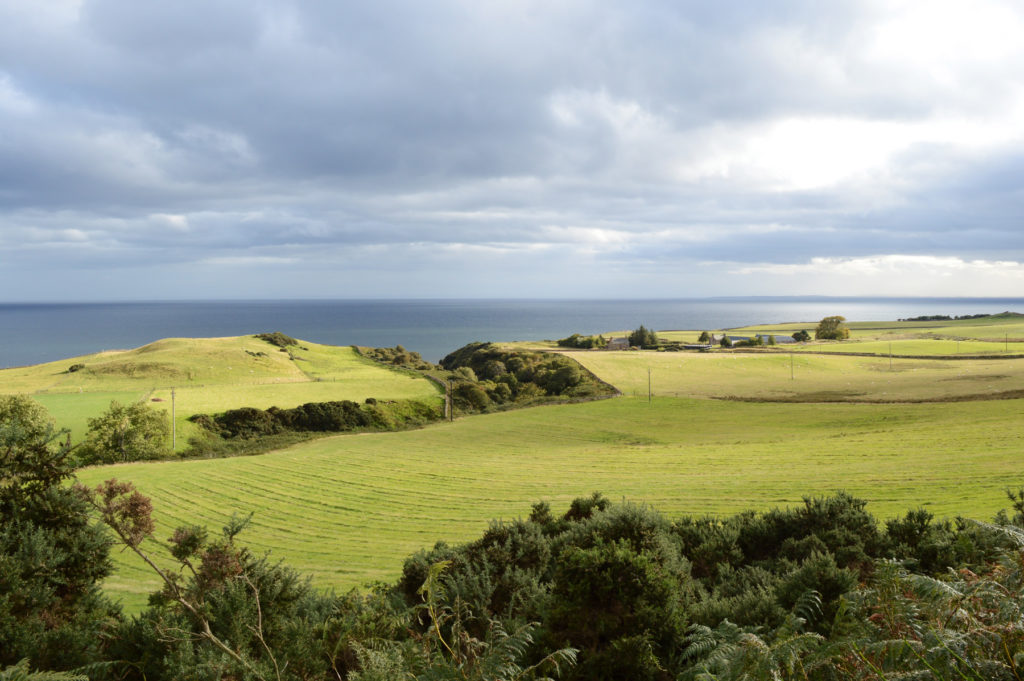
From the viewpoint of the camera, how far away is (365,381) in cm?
6906

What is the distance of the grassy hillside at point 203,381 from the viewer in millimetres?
51406

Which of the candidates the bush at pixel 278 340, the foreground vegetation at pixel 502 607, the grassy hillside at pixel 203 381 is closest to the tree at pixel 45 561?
the foreground vegetation at pixel 502 607

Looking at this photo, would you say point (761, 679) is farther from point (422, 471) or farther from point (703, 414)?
point (703, 414)

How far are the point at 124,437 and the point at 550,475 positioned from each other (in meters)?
29.3

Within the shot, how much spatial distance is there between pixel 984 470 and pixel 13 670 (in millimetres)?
24712

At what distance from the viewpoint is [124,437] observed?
38.1 metres

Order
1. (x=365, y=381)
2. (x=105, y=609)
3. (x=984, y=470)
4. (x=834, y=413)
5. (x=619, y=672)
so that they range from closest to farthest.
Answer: (x=619, y=672) < (x=105, y=609) < (x=984, y=470) < (x=834, y=413) < (x=365, y=381)

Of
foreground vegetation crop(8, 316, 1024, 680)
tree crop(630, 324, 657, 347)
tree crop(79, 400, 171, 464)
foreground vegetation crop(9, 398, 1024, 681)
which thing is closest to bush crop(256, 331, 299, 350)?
foreground vegetation crop(8, 316, 1024, 680)

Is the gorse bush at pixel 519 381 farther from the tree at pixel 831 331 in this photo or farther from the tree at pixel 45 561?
the tree at pixel 831 331

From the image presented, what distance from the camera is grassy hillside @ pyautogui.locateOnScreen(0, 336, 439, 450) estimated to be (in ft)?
169

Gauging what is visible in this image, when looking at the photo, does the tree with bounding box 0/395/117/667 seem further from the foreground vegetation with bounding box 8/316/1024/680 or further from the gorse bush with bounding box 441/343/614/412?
the gorse bush with bounding box 441/343/614/412

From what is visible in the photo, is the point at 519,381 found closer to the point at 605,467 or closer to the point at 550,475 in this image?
the point at 605,467

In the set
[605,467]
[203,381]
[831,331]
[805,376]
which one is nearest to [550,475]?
[605,467]

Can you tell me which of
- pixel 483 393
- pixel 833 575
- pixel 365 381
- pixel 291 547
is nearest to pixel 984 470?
pixel 833 575
